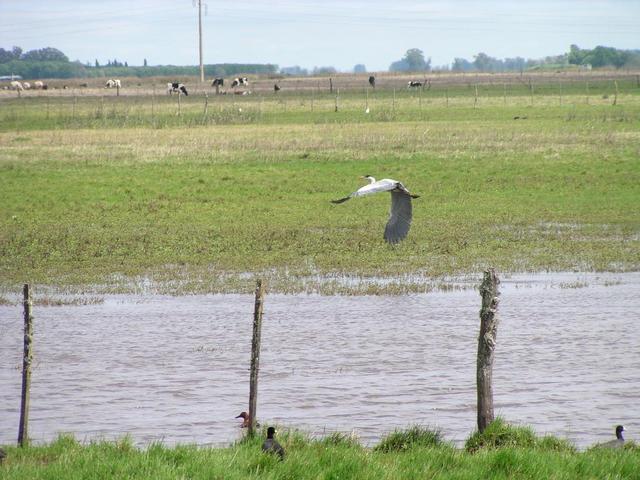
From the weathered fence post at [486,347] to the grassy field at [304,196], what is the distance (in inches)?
279

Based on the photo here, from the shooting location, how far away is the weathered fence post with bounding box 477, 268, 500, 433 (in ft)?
31.7

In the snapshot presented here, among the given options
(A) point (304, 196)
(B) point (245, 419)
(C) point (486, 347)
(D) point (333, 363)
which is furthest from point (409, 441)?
(A) point (304, 196)

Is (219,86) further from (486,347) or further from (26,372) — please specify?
(486,347)

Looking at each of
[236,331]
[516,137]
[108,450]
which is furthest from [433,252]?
[516,137]

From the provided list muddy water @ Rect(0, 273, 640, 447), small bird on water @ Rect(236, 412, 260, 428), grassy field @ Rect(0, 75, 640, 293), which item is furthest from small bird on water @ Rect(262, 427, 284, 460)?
grassy field @ Rect(0, 75, 640, 293)

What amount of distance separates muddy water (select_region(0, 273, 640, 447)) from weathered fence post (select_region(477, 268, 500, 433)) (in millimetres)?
769

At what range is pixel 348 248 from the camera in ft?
64.8

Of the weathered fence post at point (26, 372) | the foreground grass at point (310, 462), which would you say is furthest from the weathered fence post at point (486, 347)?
the weathered fence post at point (26, 372)

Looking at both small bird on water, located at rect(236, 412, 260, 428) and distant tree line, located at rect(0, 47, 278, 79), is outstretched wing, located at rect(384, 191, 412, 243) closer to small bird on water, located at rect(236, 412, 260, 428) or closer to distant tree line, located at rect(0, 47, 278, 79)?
small bird on water, located at rect(236, 412, 260, 428)

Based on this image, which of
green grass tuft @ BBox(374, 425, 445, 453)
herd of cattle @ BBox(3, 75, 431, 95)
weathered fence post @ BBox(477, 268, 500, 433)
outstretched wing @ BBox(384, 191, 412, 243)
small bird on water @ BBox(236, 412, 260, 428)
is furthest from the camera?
herd of cattle @ BBox(3, 75, 431, 95)

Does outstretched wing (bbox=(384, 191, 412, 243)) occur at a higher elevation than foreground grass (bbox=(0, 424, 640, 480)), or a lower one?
higher

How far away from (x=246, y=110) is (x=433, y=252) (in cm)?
3058

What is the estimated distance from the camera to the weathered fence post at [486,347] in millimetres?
9664

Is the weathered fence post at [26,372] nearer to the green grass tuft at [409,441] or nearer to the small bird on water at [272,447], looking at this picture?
the small bird on water at [272,447]
